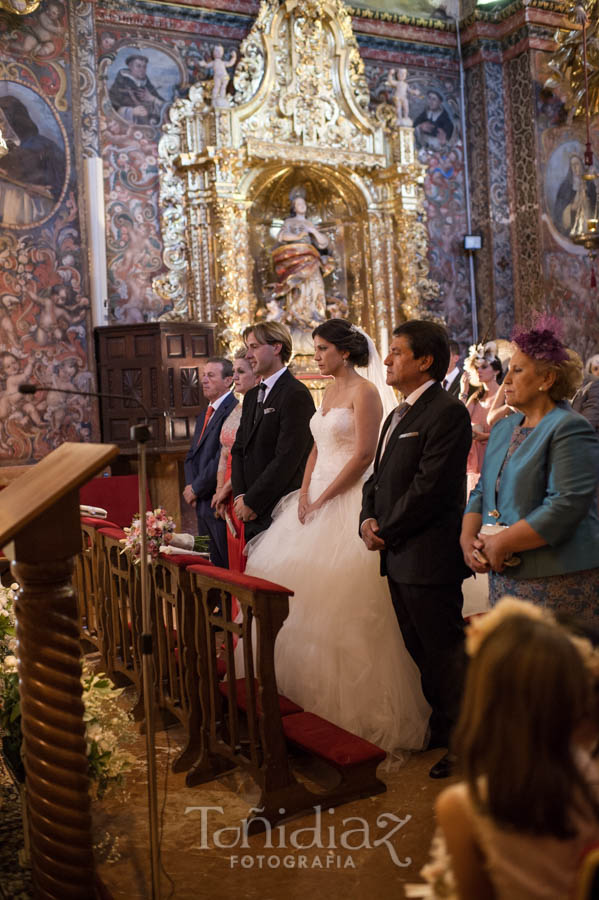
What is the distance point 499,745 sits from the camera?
1.23 meters

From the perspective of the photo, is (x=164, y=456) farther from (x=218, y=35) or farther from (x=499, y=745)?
(x=499, y=745)

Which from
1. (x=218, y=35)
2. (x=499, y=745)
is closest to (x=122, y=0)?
(x=218, y=35)

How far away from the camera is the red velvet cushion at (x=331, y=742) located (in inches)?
122

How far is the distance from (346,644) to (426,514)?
0.68 metres

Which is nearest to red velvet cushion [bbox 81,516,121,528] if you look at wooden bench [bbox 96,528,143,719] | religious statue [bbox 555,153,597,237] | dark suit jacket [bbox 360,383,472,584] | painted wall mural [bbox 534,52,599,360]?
wooden bench [bbox 96,528,143,719]

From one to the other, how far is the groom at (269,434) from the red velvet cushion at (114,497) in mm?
1866

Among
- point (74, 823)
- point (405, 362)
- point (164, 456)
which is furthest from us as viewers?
point (164, 456)

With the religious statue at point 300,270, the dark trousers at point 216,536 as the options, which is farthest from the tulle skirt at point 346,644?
the religious statue at point 300,270

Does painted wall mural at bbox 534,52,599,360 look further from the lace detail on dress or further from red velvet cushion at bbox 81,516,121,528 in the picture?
red velvet cushion at bbox 81,516,121,528

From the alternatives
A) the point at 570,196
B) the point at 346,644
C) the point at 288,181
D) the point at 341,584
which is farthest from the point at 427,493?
the point at 570,196

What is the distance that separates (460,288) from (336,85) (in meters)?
2.99

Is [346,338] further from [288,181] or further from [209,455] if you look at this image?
[288,181]

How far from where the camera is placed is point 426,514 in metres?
3.38

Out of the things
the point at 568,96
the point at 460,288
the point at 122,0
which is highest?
the point at 122,0
